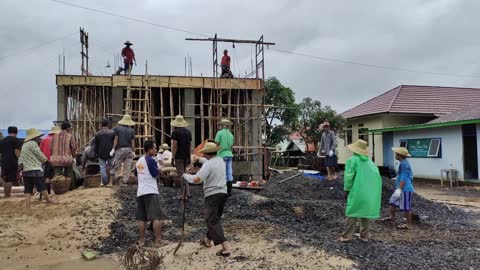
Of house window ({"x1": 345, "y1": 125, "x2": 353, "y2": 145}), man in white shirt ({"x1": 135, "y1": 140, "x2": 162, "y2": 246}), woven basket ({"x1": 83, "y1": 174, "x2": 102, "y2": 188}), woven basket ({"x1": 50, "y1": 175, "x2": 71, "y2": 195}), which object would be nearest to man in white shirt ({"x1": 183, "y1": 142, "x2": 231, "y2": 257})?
man in white shirt ({"x1": 135, "y1": 140, "x2": 162, "y2": 246})

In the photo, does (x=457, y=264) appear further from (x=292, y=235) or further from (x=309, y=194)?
(x=309, y=194)

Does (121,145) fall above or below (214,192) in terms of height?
above

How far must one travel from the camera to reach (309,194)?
10.8m

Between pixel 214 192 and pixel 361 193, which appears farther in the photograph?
pixel 361 193

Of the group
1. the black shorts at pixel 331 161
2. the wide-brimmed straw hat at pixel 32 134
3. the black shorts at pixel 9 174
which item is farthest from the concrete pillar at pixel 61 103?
the black shorts at pixel 331 161

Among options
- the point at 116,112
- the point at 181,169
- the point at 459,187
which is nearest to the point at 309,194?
the point at 181,169

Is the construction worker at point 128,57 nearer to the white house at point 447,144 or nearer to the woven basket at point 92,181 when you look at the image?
the woven basket at point 92,181

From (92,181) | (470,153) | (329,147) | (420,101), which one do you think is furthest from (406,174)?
(420,101)

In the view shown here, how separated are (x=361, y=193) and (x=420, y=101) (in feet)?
63.8

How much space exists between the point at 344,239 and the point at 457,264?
1.46m

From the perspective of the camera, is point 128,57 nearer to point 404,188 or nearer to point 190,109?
point 190,109

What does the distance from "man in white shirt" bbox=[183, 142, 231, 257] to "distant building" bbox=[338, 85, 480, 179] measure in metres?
13.2

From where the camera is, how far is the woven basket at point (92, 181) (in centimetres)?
925

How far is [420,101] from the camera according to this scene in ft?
77.2
